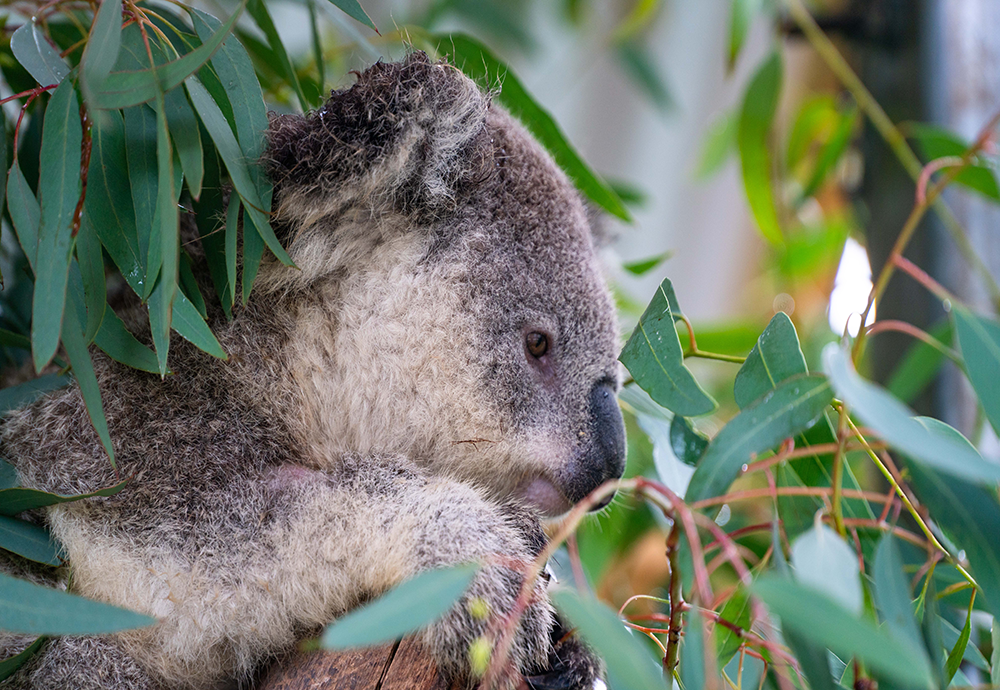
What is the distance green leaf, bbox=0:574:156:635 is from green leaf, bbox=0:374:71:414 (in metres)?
0.56

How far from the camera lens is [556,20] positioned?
17.3ft

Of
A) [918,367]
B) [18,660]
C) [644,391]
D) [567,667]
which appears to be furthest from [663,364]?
[918,367]

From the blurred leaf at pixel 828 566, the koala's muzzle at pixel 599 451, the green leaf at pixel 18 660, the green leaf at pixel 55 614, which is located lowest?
the green leaf at pixel 18 660

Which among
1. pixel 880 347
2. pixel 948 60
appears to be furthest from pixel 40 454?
pixel 948 60

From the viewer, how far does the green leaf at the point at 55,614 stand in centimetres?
97

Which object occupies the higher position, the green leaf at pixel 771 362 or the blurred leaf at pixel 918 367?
the green leaf at pixel 771 362

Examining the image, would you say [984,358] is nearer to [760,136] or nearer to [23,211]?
[23,211]

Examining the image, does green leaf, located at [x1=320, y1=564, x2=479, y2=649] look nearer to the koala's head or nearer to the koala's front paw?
the koala's front paw

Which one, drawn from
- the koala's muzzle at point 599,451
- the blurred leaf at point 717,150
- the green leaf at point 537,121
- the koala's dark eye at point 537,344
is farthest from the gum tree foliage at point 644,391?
the blurred leaf at point 717,150

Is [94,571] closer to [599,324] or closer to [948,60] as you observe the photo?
[599,324]

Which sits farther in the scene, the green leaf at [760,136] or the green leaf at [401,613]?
the green leaf at [760,136]

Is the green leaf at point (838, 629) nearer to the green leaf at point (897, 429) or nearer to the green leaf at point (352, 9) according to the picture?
the green leaf at point (897, 429)

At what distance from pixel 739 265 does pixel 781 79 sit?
4831mm

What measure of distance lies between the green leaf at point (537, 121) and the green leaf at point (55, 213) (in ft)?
3.25
